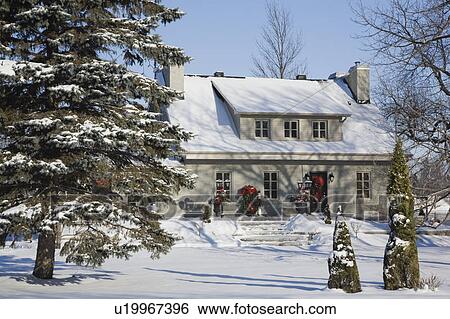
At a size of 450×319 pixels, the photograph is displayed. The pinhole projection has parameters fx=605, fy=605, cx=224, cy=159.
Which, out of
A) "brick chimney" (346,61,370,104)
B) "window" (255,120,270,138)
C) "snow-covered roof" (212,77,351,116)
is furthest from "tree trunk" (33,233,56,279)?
"brick chimney" (346,61,370,104)

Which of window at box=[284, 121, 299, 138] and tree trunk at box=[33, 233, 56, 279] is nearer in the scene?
tree trunk at box=[33, 233, 56, 279]

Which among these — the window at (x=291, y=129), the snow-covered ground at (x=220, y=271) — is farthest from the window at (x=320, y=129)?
the snow-covered ground at (x=220, y=271)

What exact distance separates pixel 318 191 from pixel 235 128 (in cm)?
527

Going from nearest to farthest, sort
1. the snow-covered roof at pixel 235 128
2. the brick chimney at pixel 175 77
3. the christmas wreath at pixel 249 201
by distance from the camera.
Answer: the christmas wreath at pixel 249 201
the snow-covered roof at pixel 235 128
the brick chimney at pixel 175 77

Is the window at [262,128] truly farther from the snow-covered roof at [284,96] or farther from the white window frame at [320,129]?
the white window frame at [320,129]

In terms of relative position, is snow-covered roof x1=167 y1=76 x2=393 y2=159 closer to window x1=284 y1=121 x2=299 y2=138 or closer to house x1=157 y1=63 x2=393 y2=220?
house x1=157 y1=63 x2=393 y2=220

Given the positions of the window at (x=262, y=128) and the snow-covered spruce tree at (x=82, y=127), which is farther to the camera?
the window at (x=262, y=128)

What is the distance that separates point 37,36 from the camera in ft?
41.9

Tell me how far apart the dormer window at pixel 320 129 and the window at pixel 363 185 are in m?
2.69

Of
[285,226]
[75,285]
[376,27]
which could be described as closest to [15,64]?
[75,285]

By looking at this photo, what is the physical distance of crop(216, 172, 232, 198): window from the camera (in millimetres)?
29141

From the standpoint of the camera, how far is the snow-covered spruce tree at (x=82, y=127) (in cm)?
1148

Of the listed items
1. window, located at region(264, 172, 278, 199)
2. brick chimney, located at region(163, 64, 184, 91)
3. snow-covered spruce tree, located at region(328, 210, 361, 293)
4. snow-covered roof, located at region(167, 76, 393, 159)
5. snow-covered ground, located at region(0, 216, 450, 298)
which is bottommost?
snow-covered ground, located at region(0, 216, 450, 298)

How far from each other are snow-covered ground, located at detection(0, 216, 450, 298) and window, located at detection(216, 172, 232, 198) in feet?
11.5
